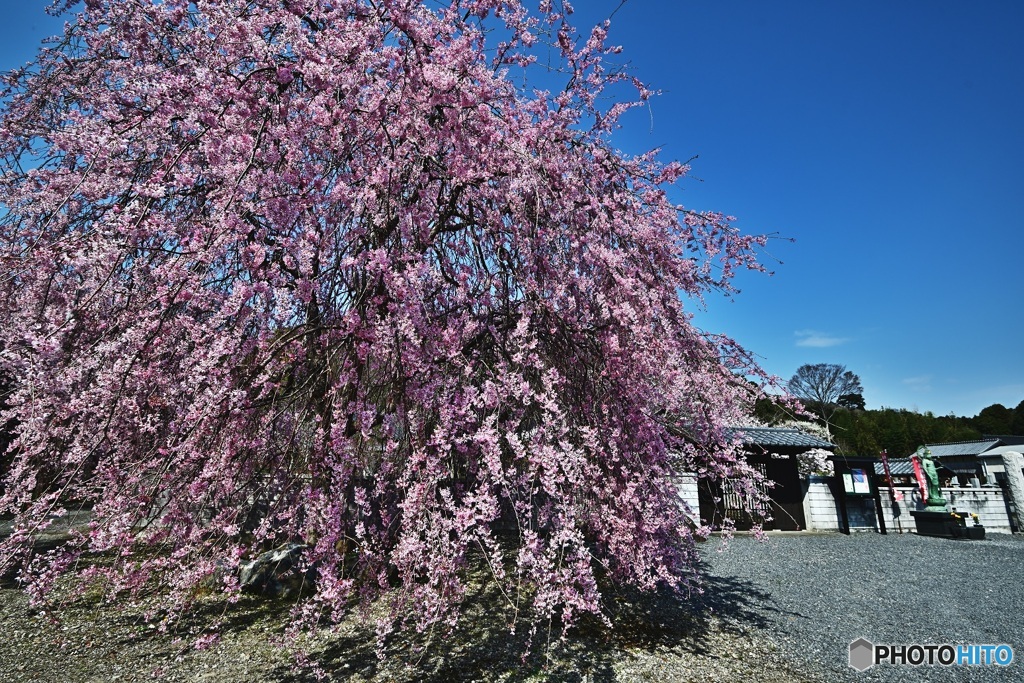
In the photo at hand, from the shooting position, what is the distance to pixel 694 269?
5.41 m

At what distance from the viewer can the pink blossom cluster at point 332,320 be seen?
342cm

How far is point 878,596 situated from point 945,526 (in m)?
8.91

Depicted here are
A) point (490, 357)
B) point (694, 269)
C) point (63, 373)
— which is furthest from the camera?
point (694, 269)

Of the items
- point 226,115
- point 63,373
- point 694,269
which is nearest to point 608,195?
point 694,269

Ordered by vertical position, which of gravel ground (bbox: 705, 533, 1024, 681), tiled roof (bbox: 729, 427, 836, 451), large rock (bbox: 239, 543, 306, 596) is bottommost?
gravel ground (bbox: 705, 533, 1024, 681)

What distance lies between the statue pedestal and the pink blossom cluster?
14.0 m

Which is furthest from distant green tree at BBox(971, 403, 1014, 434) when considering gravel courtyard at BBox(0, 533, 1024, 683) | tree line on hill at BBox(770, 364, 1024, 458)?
gravel courtyard at BBox(0, 533, 1024, 683)

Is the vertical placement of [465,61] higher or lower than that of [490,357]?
higher

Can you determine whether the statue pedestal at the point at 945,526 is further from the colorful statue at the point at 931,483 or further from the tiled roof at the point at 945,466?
the tiled roof at the point at 945,466

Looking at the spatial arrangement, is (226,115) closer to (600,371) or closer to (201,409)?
(201,409)

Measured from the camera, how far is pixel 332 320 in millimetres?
4531

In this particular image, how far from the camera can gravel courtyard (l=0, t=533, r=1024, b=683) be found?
4.71 meters

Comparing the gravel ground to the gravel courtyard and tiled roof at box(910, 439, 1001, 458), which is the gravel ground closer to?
the gravel courtyard

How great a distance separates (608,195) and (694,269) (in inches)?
52.3
